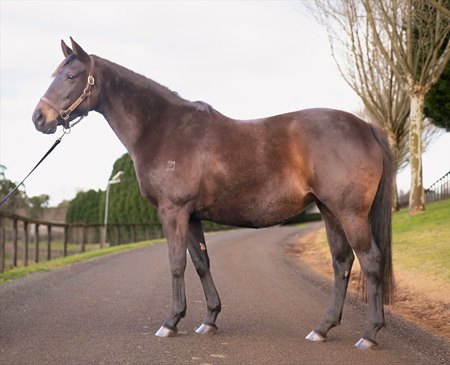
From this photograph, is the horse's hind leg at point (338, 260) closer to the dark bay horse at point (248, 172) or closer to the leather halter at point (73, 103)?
the dark bay horse at point (248, 172)

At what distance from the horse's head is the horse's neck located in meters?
0.17

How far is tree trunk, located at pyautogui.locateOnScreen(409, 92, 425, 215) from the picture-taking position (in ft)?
81.4

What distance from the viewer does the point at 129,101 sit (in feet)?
23.3

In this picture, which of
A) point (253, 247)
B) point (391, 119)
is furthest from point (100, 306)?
point (391, 119)

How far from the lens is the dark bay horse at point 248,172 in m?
6.32

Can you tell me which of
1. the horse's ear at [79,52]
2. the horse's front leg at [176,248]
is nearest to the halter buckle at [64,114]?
the horse's ear at [79,52]

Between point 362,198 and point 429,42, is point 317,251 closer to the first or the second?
point 429,42

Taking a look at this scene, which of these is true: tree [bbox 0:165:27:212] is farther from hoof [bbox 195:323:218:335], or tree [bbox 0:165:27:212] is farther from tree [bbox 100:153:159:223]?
hoof [bbox 195:323:218:335]

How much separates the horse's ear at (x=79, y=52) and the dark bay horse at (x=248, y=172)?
0.01 meters

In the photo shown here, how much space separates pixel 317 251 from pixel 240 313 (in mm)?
13213

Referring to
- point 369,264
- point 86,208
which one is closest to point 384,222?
point 369,264

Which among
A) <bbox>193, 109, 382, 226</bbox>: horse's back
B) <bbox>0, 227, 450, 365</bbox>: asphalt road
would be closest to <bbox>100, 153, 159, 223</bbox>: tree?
<bbox>0, 227, 450, 365</bbox>: asphalt road

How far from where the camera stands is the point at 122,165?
187ft

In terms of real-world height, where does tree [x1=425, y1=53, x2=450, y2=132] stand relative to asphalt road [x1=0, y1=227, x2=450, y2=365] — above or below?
above
